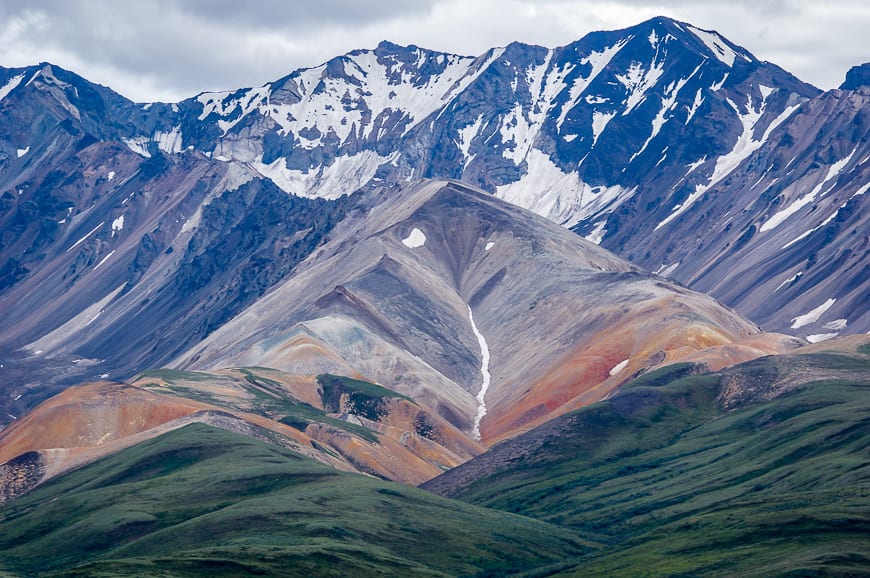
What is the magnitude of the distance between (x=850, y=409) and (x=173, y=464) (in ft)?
257

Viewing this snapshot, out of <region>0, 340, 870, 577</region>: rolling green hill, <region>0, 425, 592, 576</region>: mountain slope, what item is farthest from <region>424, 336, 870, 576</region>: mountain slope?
<region>0, 425, 592, 576</region>: mountain slope

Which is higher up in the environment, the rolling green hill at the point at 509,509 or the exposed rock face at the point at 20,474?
the exposed rock face at the point at 20,474

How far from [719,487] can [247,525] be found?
2077 inches

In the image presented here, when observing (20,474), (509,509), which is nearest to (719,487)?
(509,509)

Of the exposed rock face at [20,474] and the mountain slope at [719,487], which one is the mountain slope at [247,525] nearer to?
the exposed rock face at [20,474]

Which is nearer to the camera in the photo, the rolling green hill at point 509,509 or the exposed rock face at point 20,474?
the rolling green hill at point 509,509

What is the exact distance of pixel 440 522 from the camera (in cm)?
15050

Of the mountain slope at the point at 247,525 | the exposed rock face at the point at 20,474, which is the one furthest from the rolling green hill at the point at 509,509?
the exposed rock face at the point at 20,474

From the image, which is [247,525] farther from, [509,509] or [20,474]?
[20,474]

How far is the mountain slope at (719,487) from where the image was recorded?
396 feet

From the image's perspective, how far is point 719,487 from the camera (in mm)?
159750

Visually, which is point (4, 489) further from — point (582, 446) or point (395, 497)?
point (582, 446)

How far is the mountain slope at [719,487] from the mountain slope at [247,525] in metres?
11.8

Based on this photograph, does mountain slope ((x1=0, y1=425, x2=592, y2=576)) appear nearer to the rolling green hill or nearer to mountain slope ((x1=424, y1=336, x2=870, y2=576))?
the rolling green hill
